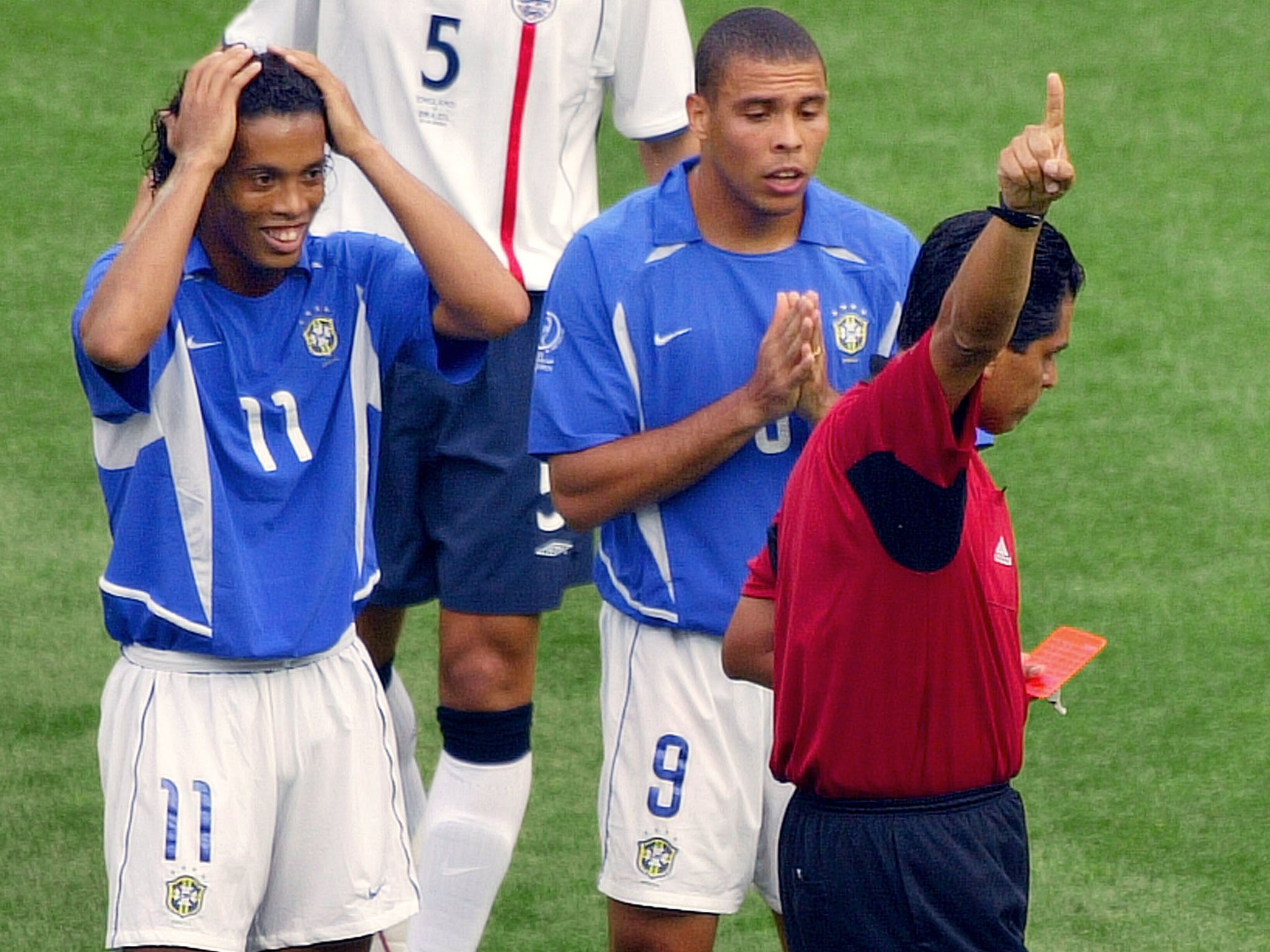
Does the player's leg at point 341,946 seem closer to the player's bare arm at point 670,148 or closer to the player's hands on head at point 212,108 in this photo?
the player's hands on head at point 212,108

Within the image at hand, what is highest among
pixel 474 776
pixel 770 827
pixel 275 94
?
pixel 275 94

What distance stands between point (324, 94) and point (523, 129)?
917 mm

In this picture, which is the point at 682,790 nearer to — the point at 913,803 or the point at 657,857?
the point at 657,857

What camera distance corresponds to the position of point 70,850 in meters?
5.30

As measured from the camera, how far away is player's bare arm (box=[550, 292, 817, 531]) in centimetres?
373

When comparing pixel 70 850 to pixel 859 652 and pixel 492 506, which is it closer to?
pixel 492 506

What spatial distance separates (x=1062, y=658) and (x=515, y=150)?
1.78 meters

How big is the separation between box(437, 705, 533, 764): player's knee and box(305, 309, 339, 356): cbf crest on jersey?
1.05 metres

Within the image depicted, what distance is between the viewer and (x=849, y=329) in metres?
3.96

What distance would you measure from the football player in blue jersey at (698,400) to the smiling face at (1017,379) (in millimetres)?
751

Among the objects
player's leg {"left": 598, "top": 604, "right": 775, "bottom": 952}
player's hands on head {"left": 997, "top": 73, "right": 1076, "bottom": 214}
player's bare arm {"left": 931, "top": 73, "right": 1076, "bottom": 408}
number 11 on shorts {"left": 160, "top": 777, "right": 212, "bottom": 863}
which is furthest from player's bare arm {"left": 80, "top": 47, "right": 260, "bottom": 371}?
player's hands on head {"left": 997, "top": 73, "right": 1076, "bottom": 214}

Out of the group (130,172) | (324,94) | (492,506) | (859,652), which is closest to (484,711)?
(492,506)

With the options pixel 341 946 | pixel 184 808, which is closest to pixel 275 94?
pixel 184 808

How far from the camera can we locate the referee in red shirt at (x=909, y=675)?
9.89 ft
